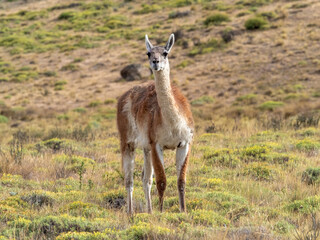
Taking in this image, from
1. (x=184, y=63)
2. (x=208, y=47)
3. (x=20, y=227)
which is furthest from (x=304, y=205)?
(x=208, y=47)

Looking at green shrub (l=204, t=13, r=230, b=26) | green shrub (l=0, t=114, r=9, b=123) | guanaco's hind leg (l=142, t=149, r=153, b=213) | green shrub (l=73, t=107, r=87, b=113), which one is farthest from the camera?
green shrub (l=204, t=13, r=230, b=26)

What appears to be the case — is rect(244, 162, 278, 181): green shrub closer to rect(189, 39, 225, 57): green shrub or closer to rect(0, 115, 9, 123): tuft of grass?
rect(0, 115, 9, 123): tuft of grass

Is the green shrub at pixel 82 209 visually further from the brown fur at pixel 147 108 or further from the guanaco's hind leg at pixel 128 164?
the brown fur at pixel 147 108

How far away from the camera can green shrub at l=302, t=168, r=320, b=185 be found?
7.17 m

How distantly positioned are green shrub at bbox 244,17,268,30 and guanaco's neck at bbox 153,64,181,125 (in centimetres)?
3105

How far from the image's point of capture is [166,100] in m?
5.64

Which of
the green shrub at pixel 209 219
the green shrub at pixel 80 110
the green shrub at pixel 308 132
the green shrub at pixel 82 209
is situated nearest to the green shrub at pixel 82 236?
the green shrub at pixel 82 209

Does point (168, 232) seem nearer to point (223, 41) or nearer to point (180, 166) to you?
point (180, 166)

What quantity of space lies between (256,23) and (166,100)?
3140cm

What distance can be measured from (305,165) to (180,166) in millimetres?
3269

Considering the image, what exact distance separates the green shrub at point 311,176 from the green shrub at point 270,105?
14660 millimetres

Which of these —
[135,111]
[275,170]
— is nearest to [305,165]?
[275,170]

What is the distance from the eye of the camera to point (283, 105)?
22.0m

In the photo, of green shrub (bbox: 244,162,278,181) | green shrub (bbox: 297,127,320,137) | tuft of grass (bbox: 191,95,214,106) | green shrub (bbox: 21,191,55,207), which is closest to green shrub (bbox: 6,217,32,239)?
green shrub (bbox: 21,191,55,207)
